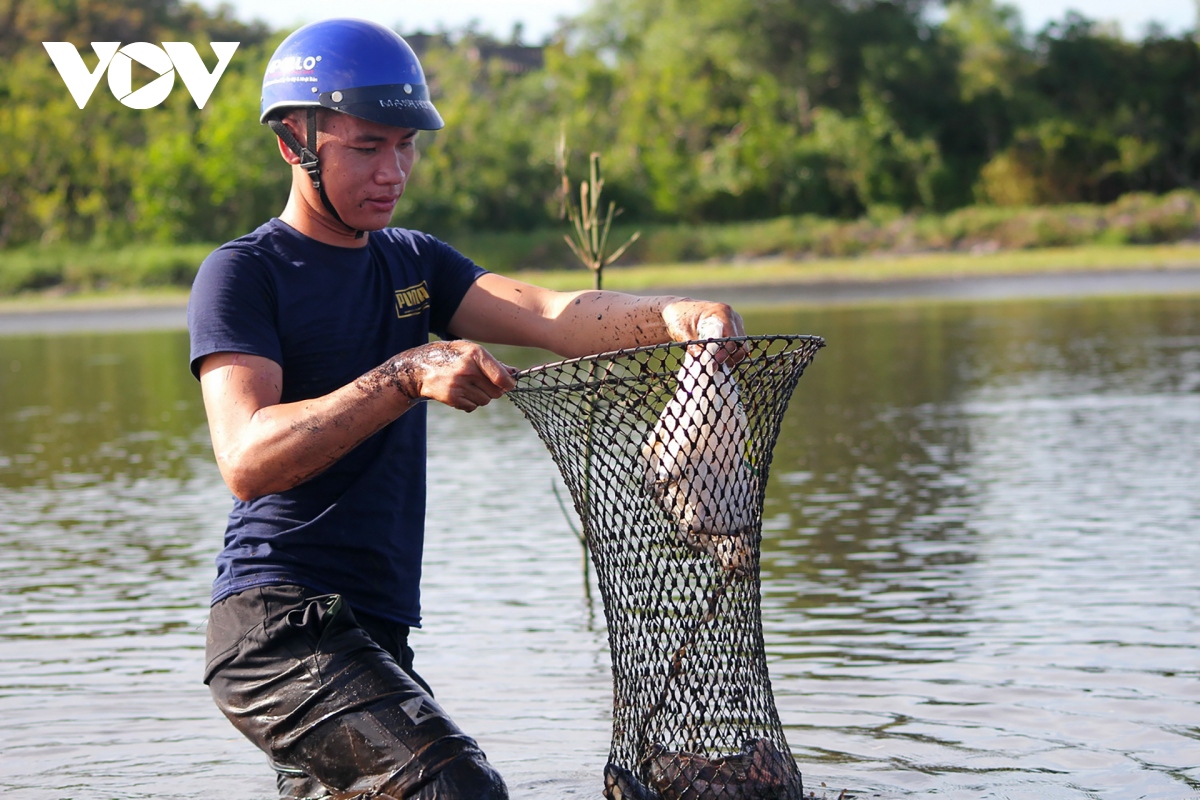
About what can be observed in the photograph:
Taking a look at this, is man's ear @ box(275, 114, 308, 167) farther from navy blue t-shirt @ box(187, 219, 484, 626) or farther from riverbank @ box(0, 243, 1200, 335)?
riverbank @ box(0, 243, 1200, 335)

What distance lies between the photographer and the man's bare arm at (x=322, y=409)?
3.15m

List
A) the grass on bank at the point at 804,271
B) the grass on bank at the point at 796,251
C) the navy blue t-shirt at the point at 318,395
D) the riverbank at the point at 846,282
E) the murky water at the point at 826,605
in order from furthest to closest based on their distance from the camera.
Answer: the grass on bank at the point at 796,251
the grass on bank at the point at 804,271
the riverbank at the point at 846,282
the murky water at the point at 826,605
the navy blue t-shirt at the point at 318,395

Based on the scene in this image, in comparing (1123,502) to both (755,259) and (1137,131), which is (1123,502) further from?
(1137,131)

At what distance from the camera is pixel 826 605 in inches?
303

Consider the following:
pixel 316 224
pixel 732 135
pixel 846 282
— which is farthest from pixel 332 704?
pixel 732 135

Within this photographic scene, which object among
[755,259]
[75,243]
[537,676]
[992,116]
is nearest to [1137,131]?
[992,116]

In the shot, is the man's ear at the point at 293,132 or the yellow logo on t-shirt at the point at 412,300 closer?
the man's ear at the point at 293,132

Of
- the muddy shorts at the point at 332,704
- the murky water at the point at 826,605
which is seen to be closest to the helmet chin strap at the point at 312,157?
the muddy shorts at the point at 332,704

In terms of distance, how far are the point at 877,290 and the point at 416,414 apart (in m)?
34.2

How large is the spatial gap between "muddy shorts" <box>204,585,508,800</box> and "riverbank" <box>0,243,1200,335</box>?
3065cm

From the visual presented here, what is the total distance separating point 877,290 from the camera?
37.3 metres

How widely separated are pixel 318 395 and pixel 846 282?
123 ft

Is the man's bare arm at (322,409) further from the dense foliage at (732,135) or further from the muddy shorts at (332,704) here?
the dense foliage at (732,135)

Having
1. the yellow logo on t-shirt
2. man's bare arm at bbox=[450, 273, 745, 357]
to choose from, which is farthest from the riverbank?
the yellow logo on t-shirt
